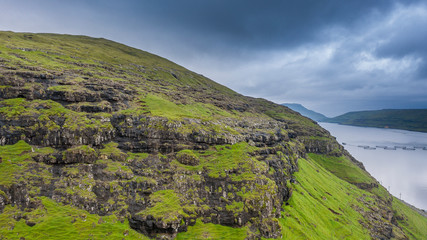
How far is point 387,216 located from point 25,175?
516 feet

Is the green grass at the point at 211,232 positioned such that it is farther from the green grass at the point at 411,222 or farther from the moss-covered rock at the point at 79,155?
the green grass at the point at 411,222

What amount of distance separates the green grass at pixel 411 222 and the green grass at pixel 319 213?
3861cm

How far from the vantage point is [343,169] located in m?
160

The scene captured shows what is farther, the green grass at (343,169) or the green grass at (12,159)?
the green grass at (343,169)

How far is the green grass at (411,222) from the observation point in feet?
363

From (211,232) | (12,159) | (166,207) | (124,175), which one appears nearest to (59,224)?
(124,175)

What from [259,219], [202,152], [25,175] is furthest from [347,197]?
[25,175]

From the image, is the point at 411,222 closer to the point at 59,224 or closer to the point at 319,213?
the point at 319,213

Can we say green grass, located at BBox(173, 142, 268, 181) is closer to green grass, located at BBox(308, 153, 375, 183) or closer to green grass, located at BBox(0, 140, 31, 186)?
green grass, located at BBox(0, 140, 31, 186)

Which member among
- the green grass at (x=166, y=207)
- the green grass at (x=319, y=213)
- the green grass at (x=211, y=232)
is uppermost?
the green grass at (x=166, y=207)

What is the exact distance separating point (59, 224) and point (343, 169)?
190 meters

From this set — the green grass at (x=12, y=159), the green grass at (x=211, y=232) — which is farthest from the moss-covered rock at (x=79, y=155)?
the green grass at (x=211, y=232)

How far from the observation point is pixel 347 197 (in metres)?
106

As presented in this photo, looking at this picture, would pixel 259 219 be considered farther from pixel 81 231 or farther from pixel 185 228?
pixel 81 231
